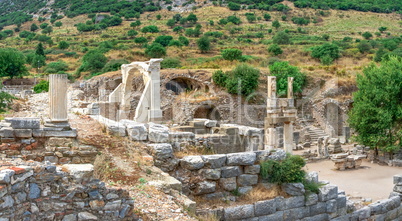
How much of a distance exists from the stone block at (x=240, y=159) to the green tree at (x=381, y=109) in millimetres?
14790

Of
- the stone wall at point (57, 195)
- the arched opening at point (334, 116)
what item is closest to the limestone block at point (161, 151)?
the stone wall at point (57, 195)

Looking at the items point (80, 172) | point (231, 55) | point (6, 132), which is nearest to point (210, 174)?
point (80, 172)

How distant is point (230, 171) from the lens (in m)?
9.66

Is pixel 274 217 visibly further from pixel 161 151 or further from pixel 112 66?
pixel 112 66

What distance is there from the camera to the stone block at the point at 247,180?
9781 millimetres

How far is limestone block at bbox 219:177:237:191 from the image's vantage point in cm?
959

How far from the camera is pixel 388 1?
305ft

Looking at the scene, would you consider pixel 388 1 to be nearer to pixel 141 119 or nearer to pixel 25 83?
pixel 25 83

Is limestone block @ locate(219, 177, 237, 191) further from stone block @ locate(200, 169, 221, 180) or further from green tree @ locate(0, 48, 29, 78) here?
green tree @ locate(0, 48, 29, 78)

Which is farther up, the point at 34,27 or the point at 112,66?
the point at 34,27

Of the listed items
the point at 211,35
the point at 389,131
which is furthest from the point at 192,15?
the point at 389,131

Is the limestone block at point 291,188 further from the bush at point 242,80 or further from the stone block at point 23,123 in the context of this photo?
the bush at point 242,80

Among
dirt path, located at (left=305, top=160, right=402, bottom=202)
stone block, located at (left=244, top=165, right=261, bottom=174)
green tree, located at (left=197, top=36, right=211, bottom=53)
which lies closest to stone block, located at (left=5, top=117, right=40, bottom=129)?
stone block, located at (left=244, top=165, right=261, bottom=174)

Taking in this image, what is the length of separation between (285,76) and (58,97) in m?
26.8
